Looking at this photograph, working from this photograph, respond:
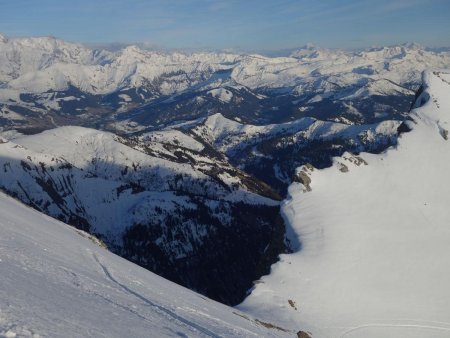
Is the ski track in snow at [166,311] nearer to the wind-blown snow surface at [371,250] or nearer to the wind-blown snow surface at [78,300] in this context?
the wind-blown snow surface at [78,300]

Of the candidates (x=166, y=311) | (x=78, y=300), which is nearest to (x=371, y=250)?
(x=166, y=311)

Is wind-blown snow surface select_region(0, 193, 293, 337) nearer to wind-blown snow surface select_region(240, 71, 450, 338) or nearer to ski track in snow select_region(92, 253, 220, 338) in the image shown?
ski track in snow select_region(92, 253, 220, 338)

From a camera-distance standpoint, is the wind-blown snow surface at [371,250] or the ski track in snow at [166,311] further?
the wind-blown snow surface at [371,250]

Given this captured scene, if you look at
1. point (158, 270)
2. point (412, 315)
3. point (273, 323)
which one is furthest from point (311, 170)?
point (158, 270)

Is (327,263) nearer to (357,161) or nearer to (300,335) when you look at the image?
(300,335)

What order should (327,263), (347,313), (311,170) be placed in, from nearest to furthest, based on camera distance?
(347,313) < (327,263) < (311,170)

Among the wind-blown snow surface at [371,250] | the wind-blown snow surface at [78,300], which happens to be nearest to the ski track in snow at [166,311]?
the wind-blown snow surface at [78,300]
